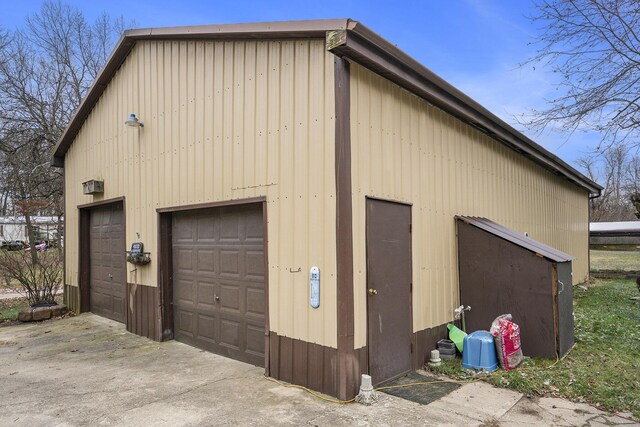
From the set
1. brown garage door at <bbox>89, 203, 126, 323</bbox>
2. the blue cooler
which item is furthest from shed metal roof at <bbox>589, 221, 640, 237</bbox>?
brown garage door at <bbox>89, 203, 126, 323</bbox>

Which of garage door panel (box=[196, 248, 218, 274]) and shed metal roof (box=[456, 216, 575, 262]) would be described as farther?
garage door panel (box=[196, 248, 218, 274])

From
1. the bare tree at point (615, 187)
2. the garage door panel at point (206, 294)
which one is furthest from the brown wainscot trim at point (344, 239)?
the bare tree at point (615, 187)

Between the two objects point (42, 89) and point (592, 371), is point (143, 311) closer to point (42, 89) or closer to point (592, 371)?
point (592, 371)

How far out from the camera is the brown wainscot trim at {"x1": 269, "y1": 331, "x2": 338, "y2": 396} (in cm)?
417

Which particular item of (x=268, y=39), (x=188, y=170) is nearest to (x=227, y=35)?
(x=268, y=39)

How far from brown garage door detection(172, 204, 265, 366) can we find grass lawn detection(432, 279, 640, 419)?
7.75ft

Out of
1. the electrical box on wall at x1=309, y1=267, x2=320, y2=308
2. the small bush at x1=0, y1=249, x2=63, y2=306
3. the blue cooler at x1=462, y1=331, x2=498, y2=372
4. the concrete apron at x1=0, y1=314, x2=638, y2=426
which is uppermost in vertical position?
the electrical box on wall at x1=309, y1=267, x2=320, y2=308

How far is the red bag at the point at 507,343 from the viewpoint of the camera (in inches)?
196

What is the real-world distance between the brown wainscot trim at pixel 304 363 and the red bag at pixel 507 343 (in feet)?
6.95

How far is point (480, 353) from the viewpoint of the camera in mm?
5016

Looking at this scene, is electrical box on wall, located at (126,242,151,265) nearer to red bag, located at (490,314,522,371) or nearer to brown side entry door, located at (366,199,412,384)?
brown side entry door, located at (366,199,412,384)

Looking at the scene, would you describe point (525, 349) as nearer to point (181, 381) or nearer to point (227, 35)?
point (181, 381)

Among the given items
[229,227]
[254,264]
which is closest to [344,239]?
[254,264]

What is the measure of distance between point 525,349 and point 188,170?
507cm
